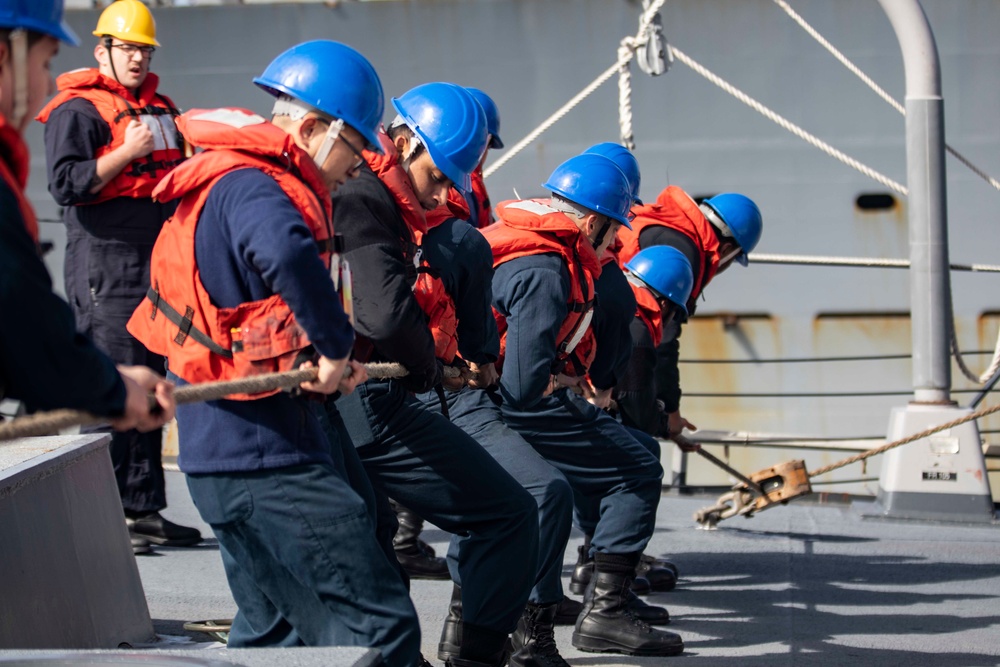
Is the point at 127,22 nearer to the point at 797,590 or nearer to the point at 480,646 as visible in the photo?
the point at 480,646

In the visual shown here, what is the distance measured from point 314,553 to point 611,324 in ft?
7.05

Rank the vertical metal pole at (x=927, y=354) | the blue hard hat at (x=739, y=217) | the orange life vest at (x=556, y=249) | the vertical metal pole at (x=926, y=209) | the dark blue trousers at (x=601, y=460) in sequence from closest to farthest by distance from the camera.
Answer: the orange life vest at (x=556, y=249) < the dark blue trousers at (x=601, y=460) < the blue hard hat at (x=739, y=217) < the vertical metal pole at (x=927, y=354) < the vertical metal pole at (x=926, y=209)

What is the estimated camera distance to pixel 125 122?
16.2ft

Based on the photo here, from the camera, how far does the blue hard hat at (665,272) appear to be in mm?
5141

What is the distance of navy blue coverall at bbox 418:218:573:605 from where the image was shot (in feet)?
11.6

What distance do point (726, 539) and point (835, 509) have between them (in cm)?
103

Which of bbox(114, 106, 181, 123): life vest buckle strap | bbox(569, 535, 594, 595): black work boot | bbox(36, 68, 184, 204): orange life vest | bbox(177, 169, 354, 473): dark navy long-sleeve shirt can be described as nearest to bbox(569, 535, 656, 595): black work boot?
bbox(569, 535, 594, 595): black work boot

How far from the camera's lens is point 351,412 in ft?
10.9

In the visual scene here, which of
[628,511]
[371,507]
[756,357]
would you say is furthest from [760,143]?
[371,507]

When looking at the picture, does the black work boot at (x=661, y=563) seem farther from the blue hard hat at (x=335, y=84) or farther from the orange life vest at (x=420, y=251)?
the blue hard hat at (x=335, y=84)

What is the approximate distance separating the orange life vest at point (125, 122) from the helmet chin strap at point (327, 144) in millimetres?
2290

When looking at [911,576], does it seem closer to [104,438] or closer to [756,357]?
[104,438]

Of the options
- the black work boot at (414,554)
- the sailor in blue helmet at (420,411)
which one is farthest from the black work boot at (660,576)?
the sailor in blue helmet at (420,411)

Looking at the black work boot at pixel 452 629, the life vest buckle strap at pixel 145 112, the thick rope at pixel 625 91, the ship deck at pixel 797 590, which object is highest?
the thick rope at pixel 625 91
